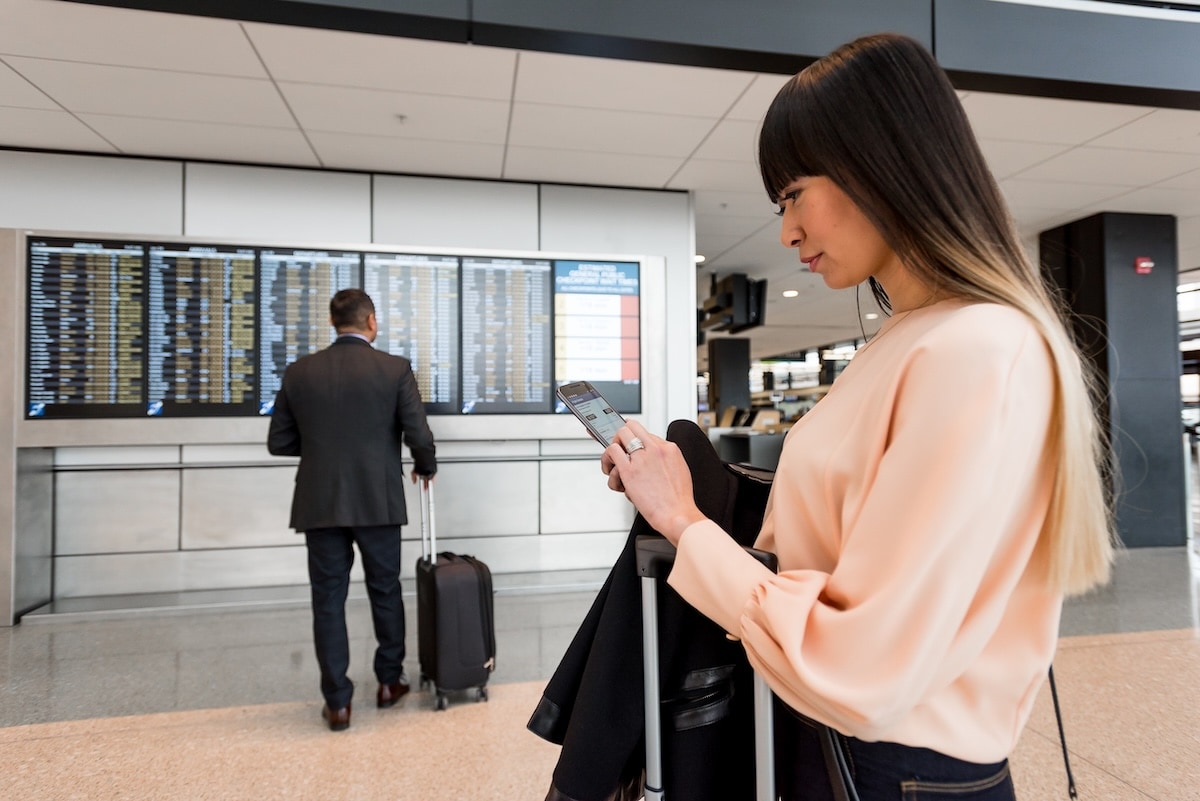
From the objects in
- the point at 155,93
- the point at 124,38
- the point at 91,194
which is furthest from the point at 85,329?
the point at 124,38

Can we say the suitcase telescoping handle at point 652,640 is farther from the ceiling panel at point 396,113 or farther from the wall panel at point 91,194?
the wall panel at point 91,194

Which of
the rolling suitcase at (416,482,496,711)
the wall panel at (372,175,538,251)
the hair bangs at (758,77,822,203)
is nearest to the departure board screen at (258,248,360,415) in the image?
the wall panel at (372,175,538,251)

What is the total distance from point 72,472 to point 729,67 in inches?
167

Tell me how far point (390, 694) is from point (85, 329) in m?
2.85

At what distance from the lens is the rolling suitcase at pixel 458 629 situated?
2.70 m

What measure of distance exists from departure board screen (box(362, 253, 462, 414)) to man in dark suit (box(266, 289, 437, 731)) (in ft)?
4.72

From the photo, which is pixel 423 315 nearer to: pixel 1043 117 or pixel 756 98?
pixel 756 98

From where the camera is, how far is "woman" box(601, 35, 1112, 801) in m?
0.57

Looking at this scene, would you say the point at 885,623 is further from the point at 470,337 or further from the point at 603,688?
the point at 470,337

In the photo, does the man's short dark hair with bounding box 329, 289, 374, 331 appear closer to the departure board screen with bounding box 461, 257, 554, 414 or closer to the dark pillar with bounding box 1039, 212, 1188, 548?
the departure board screen with bounding box 461, 257, 554, 414

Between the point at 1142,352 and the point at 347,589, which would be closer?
the point at 347,589

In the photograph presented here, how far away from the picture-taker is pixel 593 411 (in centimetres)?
103

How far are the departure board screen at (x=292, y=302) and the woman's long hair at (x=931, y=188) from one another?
13.1ft

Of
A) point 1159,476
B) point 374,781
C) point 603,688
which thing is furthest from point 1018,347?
point 1159,476
